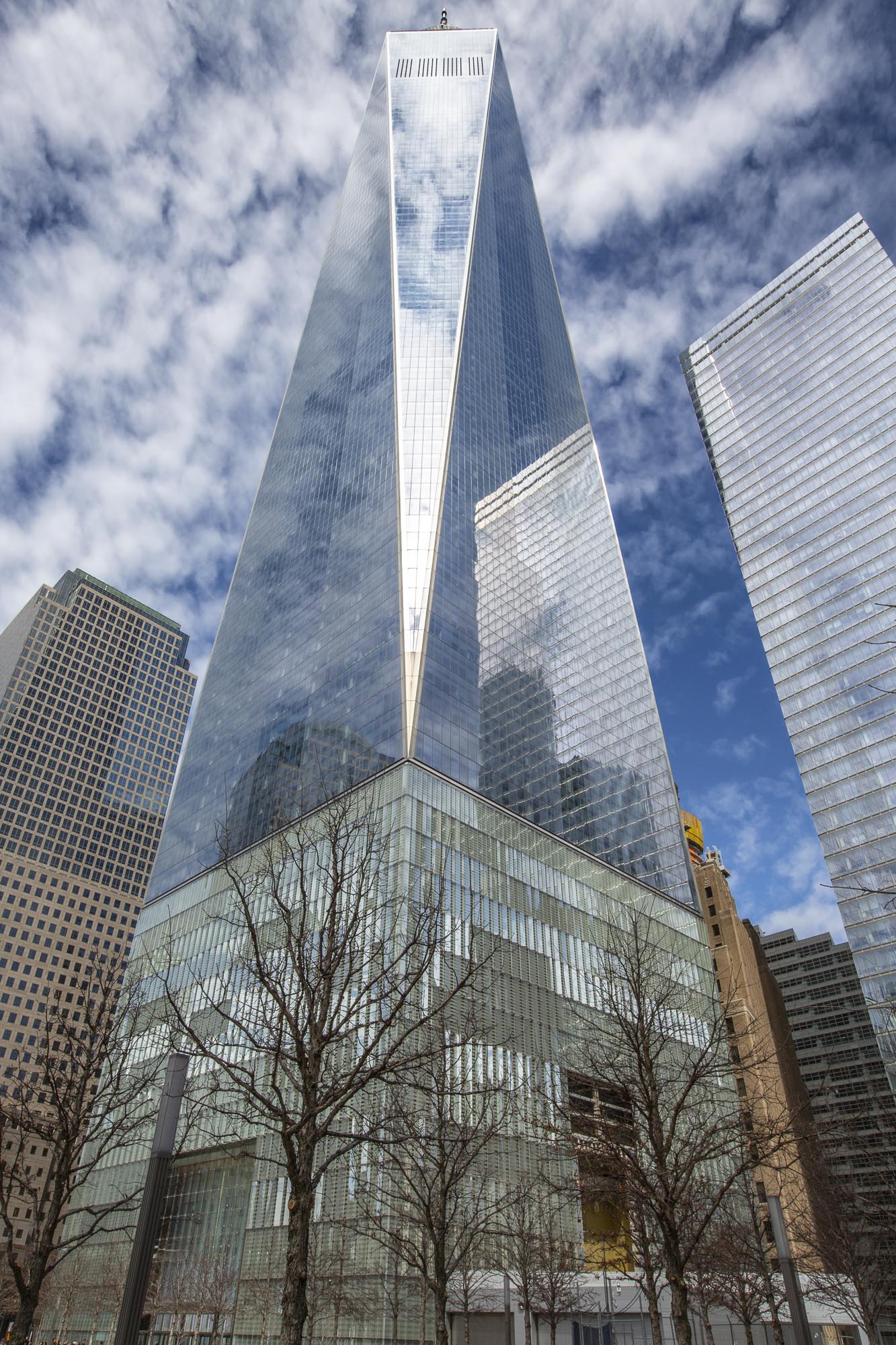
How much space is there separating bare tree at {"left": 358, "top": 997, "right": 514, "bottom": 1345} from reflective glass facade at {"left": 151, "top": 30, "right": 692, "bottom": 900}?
20.2m

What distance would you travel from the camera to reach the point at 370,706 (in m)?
68.4

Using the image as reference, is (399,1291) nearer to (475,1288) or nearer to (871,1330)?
(475,1288)

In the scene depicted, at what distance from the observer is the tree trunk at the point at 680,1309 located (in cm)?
1859

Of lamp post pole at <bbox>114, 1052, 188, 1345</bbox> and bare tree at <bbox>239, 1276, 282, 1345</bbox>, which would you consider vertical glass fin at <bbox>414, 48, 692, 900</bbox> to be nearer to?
bare tree at <bbox>239, 1276, 282, 1345</bbox>

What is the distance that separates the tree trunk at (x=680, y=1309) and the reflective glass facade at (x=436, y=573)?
38537 millimetres

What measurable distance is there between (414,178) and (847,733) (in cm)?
8833

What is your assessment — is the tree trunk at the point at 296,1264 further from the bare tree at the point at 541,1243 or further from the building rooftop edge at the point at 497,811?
the building rooftop edge at the point at 497,811

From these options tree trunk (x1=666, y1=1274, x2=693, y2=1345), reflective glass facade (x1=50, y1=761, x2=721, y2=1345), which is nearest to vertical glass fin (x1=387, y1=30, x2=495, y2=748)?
reflective glass facade (x1=50, y1=761, x2=721, y2=1345)

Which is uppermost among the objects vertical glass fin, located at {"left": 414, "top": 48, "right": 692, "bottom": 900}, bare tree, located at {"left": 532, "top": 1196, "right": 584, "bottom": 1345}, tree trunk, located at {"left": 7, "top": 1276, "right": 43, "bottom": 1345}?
vertical glass fin, located at {"left": 414, "top": 48, "right": 692, "bottom": 900}

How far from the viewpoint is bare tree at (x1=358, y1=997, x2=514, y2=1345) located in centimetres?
2248

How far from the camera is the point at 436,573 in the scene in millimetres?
72812

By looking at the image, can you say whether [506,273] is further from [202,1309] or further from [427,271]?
[202,1309]

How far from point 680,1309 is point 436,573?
58532 mm

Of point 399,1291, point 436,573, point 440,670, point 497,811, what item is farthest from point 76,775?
point 399,1291
